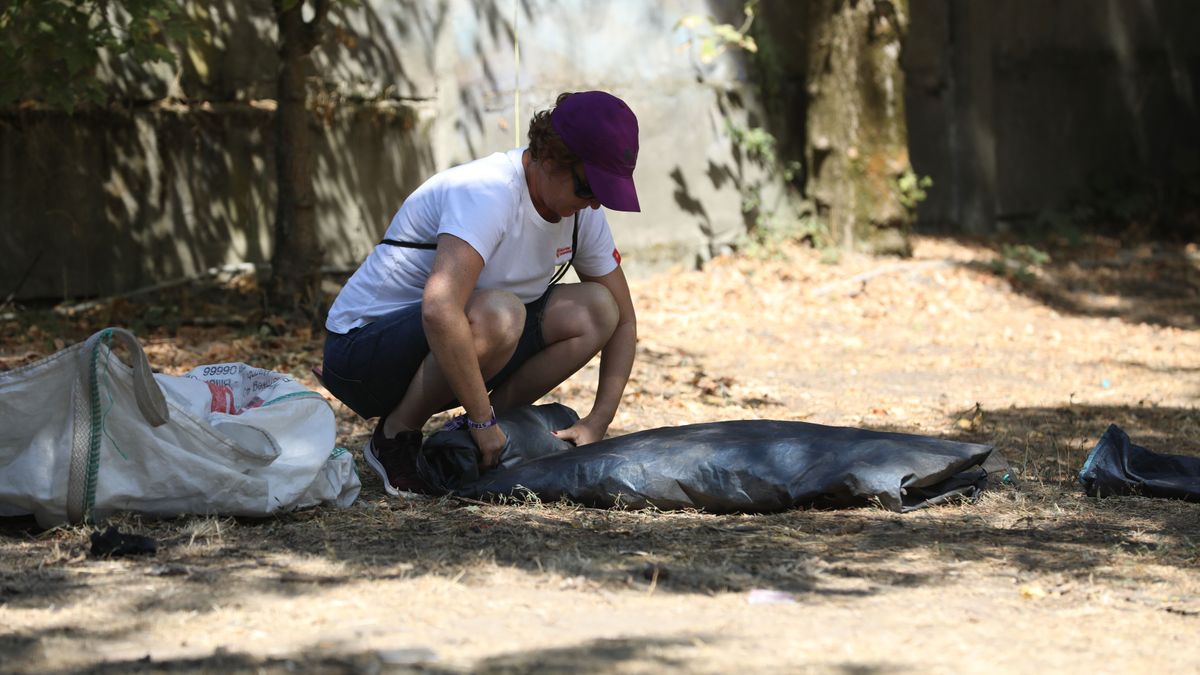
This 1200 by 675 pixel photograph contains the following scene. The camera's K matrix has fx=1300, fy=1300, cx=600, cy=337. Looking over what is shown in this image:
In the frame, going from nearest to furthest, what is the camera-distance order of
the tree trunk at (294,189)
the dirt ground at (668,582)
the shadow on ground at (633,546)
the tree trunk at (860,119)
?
the dirt ground at (668,582)
the shadow on ground at (633,546)
the tree trunk at (294,189)
the tree trunk at (860,119)

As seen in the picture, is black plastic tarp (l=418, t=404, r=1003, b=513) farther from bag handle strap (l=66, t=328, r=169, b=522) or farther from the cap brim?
bag handle strap (l=66, t=328, r=169, b=522)

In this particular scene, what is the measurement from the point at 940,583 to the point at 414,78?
6062mm

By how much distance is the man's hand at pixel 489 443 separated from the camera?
146 inches

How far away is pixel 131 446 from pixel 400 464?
86cm

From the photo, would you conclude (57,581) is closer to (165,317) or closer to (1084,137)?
(165,317)

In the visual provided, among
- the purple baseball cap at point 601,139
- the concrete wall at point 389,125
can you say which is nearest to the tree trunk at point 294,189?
the concrete wall at point 389,125

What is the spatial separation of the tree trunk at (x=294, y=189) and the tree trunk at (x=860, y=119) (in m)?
4.15

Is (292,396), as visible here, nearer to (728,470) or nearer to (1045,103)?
(728,470)

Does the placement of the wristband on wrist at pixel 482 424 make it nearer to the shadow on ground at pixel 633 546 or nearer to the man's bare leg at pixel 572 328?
the shadow on ground at pixel 633 546

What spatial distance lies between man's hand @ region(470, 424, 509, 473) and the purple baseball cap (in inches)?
28.7

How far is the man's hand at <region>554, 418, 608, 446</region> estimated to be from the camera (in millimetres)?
4012

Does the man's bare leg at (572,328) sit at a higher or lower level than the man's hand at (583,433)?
higher

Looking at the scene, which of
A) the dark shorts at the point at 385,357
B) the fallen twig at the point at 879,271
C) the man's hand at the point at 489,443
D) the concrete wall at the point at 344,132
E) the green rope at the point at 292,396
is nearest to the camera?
the green rope at the point at 292,396

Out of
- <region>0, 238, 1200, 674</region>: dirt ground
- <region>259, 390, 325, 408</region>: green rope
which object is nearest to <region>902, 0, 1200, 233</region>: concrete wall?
<region>0, 238, 1200, 674</region>: dirt ground
